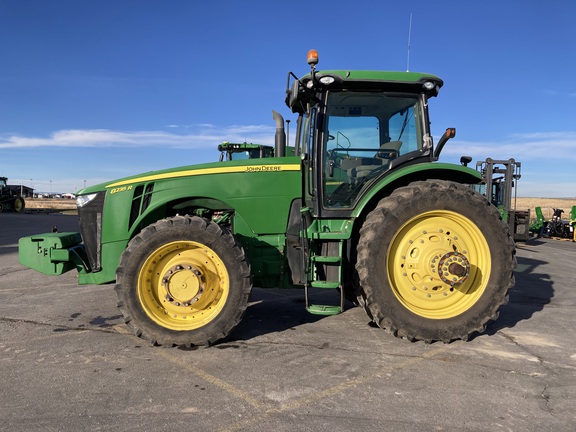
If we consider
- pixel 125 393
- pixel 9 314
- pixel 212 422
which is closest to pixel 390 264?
pixel 212 422

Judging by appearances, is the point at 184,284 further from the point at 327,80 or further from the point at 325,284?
the point at 327,80

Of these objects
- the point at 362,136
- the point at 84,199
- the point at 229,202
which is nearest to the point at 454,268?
the point at 362,136

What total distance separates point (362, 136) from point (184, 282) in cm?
231

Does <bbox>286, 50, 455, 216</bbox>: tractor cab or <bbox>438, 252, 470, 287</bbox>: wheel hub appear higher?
<bbox>286, 50, 455, 216</bbox>: tractor cab

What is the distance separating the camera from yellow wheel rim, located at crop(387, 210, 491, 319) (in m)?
3.77

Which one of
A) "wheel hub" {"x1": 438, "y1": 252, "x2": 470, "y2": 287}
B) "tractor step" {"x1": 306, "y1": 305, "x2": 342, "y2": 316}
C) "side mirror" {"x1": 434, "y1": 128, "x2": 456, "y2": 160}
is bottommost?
"tractor step" {"x1": 306, "y1": 305, "x2": 342, "y2": 316}

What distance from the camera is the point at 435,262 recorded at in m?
3.75

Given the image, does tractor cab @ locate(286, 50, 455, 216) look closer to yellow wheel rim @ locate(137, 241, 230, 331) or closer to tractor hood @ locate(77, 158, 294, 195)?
tractor hood @ locate(77, 158, 294, 195)

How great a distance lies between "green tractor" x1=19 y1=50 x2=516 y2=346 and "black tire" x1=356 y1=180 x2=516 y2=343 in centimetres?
1

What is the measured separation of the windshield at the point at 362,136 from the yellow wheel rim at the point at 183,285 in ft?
4.30

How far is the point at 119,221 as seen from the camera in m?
4.04

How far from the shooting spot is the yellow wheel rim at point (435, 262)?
148 inches

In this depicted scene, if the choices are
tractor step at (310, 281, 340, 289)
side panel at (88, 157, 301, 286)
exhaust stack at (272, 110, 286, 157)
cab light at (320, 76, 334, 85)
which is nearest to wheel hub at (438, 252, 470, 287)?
tractor step at (310, 281, 340, 289)

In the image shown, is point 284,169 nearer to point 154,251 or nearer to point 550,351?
point 154,251
